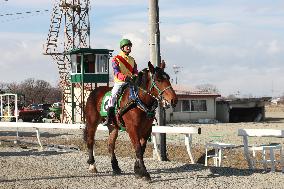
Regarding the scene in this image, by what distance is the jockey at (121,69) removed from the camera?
401 inches

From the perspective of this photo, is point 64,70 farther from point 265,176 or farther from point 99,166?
point 265,176

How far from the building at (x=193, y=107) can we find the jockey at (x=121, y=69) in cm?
3606

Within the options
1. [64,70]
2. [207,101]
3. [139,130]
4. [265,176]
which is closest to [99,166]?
[139,130]

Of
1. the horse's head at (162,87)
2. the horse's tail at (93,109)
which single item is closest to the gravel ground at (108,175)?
the horse's tail at (93,109)

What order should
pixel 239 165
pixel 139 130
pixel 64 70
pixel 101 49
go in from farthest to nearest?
1. pixel 64 70
2. pixel 101 49
3. pixel 239 165
4. pixel 139 130

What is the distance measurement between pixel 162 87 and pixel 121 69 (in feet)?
4.53

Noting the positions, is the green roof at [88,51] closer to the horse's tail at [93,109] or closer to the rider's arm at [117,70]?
the horse's tail at [93,109]

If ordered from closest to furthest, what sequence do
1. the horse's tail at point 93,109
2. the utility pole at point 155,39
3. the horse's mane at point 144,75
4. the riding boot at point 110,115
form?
the horse's mane at point 144,75, the riding boot at point 110,115, the horse's tail at point 93,109, the utility pole at point 155,39

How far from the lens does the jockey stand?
401 inches

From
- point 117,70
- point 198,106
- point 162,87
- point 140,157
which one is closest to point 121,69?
point 117,70

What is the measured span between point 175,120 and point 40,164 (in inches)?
1370

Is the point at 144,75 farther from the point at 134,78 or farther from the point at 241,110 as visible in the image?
the point at 241,110

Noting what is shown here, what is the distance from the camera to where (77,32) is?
48.1m

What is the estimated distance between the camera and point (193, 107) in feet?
158
